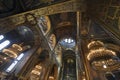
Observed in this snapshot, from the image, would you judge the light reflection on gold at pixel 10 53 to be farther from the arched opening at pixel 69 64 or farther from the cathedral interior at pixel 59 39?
the arched opening at pixel 69 64

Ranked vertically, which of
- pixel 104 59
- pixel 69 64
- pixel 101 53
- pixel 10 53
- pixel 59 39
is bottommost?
pixel 69 64

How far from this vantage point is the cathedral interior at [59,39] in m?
6.46

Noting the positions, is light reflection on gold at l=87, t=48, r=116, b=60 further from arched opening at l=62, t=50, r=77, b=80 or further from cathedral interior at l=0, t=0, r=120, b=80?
arched opening at l=62, t=50, r=77, b=80

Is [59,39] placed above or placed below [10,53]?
below

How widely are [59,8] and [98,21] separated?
214 centimetres

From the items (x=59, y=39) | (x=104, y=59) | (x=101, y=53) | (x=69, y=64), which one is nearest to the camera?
(x=101, y=53)

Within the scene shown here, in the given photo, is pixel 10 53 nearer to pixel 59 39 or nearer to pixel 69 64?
pixel 59 39

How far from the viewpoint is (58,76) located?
624 inches

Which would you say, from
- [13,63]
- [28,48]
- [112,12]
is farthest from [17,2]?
[28,48]

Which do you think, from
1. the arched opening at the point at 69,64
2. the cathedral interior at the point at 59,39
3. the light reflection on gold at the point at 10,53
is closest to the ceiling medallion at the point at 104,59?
the cathedral interior at the point at 59,39

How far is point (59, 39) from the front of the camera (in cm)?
1797

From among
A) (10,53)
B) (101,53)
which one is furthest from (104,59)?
(10,53)

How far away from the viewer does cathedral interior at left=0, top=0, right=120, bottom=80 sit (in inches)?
255

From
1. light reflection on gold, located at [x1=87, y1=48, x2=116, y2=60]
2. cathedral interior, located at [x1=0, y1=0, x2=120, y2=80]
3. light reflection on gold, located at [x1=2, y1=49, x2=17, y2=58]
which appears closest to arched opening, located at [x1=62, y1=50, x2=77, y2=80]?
cathedral interior, located at [x1=0, y1=0, x2=120, y2=80]
